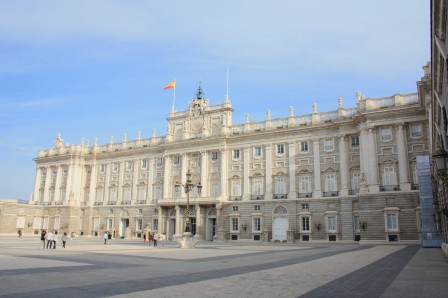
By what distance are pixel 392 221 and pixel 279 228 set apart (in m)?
13.0

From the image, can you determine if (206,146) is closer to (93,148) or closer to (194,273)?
(93,148)

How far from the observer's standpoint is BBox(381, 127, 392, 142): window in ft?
135

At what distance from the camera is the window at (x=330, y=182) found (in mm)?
44312

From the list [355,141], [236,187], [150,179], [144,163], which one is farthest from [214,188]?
[355,141]

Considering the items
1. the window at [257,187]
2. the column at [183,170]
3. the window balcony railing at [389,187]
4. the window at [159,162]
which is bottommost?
the window balcony railing at [389,187]

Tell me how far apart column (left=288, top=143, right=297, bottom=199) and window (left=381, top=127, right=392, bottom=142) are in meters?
10.3

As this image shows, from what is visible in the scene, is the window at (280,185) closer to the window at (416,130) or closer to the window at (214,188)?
the window at (214,188)

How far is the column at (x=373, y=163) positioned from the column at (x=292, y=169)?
902 cm

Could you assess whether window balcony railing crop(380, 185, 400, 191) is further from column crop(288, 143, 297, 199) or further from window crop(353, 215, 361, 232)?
column crop(288, 143, 297, 199)

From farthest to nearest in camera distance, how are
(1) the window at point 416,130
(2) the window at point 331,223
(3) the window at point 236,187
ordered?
(3) the window at point 236,187
(2) the window at point 331,223
(1) the window at point 416,130

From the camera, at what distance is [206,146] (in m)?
53.0

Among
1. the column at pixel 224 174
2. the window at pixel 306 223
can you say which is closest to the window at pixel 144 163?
the column at pixel 224 174

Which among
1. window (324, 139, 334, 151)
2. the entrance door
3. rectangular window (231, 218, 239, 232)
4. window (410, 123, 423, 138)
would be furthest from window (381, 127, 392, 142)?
rectangular window (231, 218, 239, 232)

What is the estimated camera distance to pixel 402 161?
130 feet
